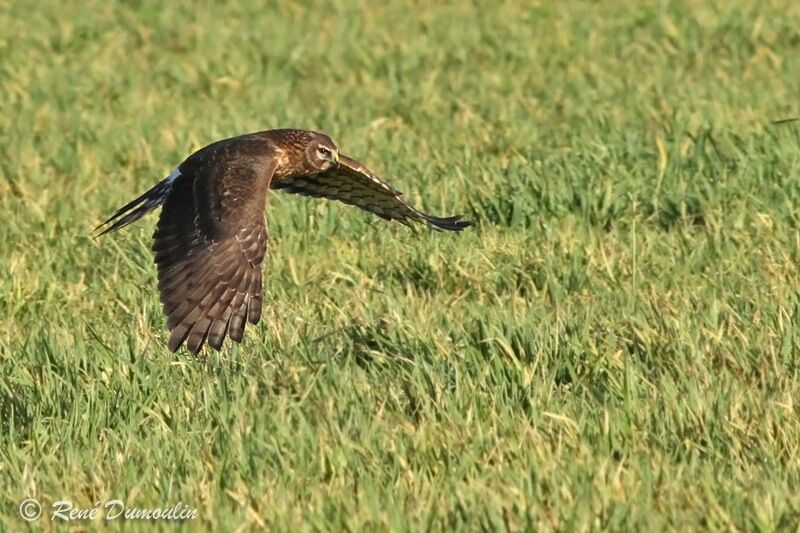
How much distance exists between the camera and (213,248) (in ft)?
18.1

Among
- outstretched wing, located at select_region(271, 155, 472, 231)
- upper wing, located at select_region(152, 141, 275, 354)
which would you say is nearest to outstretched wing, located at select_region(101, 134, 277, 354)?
upper wing, located at select_region(152, 141, 275, 354)

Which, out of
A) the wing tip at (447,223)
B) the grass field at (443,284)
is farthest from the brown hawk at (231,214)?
the grass field at (443,284)

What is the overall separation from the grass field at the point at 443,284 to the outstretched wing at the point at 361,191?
7.1 inches

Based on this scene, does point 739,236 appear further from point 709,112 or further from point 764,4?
point 764,4

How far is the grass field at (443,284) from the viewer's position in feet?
14.4

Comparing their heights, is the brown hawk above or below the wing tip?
above

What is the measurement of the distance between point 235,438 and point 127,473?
322mm

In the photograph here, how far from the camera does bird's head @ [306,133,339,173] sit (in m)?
6.52

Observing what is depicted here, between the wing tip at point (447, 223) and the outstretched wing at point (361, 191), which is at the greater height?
the outstretched wing at point (361, 191)

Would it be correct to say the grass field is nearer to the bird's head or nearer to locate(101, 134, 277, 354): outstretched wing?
locate(101, 134, 277, 354): outstretched wing

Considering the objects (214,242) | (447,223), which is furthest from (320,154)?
(214,242)

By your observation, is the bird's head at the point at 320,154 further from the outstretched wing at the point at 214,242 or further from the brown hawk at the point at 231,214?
the outstretched wing at the point at 214,242

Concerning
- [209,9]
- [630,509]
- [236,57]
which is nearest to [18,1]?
[209,9]

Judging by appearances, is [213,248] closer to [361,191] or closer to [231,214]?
[231,214]
